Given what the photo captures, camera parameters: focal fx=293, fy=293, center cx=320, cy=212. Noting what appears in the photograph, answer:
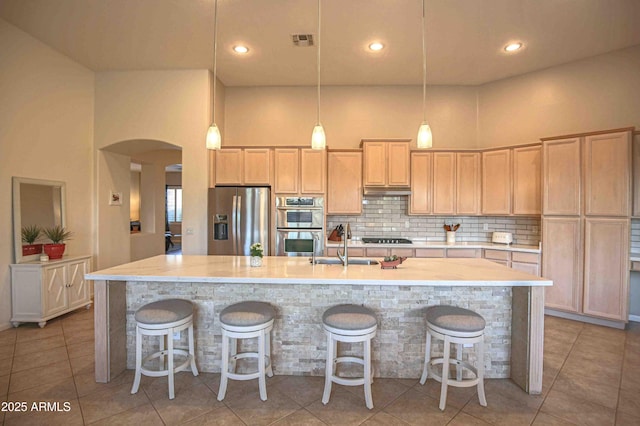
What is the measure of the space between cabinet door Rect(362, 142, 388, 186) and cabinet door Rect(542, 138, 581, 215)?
83.5 inches

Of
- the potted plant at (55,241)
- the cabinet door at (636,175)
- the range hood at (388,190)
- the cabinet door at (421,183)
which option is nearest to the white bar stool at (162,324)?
the potted plant at (55,241)

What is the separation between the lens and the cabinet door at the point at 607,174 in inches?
136

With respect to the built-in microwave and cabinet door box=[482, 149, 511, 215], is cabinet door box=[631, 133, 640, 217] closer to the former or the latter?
cabinet door box=[482, 149, 511, 215]

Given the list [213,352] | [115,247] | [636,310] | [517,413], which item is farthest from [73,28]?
[636,310]

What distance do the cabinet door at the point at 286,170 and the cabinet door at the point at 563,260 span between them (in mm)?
3541

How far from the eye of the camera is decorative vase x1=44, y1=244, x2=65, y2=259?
12.0 ft

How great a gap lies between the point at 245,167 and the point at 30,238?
9.05 feet

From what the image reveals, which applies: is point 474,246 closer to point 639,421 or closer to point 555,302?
point 555,302

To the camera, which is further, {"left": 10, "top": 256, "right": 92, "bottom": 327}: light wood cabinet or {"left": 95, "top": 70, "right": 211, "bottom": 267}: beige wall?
{"left": 95, "top": 70, "right": 211, "bottom": 267}: beige wall

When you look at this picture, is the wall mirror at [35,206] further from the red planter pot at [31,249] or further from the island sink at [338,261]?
the island sink at [338,261]

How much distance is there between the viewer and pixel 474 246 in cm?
441

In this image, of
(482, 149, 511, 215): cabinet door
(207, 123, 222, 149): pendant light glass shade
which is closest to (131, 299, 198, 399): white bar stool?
(207, 123, 222, 149): pendant light glass shade

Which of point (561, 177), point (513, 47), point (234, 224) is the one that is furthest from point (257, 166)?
point (561, 177)

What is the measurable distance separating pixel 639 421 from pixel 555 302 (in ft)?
6.95
